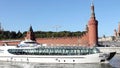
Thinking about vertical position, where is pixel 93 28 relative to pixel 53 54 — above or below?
above

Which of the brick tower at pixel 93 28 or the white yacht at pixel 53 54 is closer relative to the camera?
the white yacht at pixel 53 54

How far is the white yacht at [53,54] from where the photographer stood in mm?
49875

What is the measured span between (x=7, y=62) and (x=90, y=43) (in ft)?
109

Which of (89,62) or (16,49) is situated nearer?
(89,62)

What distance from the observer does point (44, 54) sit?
175 ft

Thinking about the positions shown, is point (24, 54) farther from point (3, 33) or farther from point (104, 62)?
point (3, 33)

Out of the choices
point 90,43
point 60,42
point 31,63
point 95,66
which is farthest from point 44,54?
point 60,42

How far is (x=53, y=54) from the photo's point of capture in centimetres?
5269

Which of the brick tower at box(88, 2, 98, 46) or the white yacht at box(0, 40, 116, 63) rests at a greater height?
the brick tower at box(88, 2, 98, 46)

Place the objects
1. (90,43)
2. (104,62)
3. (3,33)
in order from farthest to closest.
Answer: (3,33) < (90,43) < (104,62)

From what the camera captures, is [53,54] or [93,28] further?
[93,28]

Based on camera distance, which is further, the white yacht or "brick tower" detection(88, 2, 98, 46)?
"brick tower" detection(88, 2, 98, 46)

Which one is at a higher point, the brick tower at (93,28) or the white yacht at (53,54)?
the brick tower at (93,28)

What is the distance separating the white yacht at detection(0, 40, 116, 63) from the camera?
49875mm
